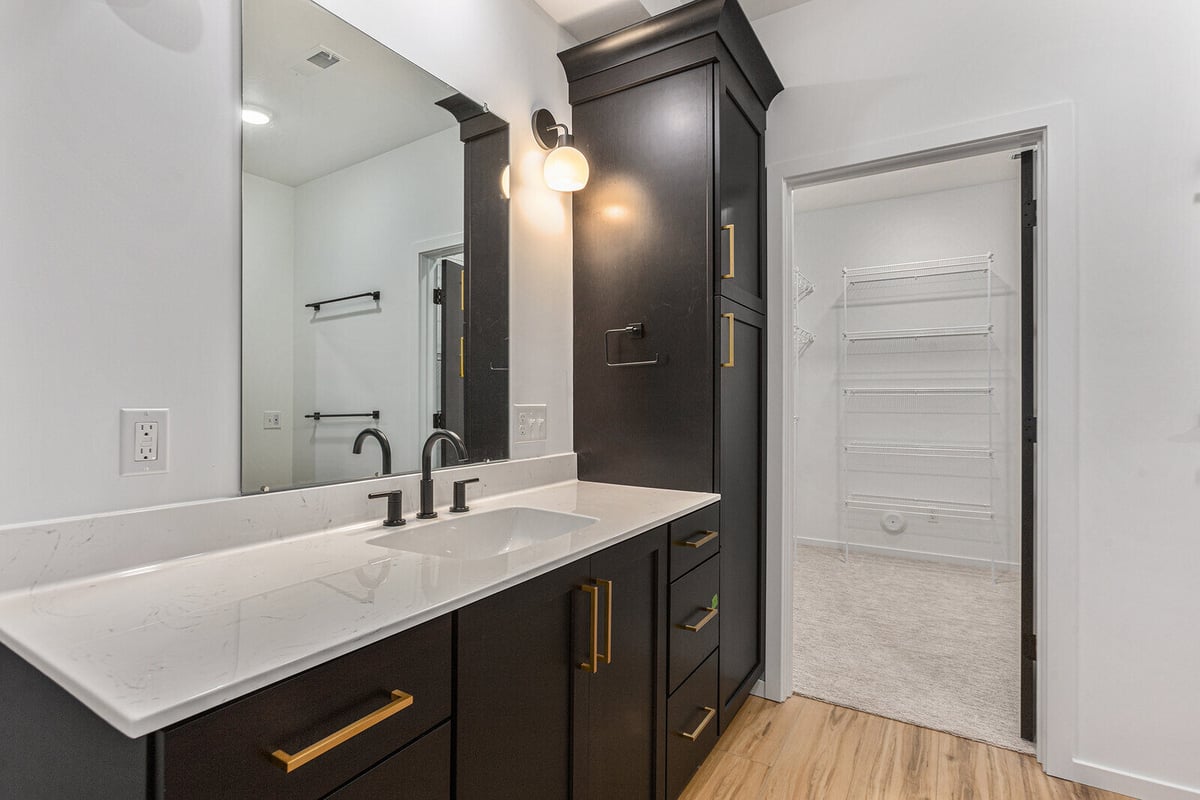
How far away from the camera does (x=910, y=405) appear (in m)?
4.18

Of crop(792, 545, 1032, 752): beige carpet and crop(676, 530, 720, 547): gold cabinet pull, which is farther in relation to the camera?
crop(792, 545, 1032, 752): beige carpet

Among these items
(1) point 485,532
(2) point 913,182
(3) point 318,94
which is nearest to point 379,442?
A: (1) point 485,532

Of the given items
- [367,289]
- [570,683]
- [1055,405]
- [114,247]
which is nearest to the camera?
[114,247]

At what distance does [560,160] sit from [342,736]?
174 centimetres

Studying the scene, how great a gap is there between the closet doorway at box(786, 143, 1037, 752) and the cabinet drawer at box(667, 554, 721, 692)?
4.35 ft

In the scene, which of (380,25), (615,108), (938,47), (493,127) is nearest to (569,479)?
(493,127)

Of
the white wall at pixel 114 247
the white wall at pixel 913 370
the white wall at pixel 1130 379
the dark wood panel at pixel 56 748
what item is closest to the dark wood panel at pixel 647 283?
the white wall at pixel 1130 379

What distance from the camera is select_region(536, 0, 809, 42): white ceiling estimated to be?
2031 millimetres

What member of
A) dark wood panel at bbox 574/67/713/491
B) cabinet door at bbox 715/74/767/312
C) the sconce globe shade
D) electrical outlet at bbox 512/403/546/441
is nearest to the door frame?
cabinet door at bbox 715/74/767/312

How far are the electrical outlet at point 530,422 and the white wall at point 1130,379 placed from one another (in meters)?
1.62

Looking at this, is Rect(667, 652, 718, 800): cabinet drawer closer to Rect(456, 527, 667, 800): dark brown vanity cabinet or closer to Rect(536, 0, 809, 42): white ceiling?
Rect(456, 527, 667, 800): dark brown vanity cabinet

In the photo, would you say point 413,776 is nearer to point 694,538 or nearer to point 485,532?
point 485,532

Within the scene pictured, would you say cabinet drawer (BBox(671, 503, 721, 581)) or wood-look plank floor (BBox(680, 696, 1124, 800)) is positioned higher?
cabinet drawer (BBox(671, 503, 721, 581))

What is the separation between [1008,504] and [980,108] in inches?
113
